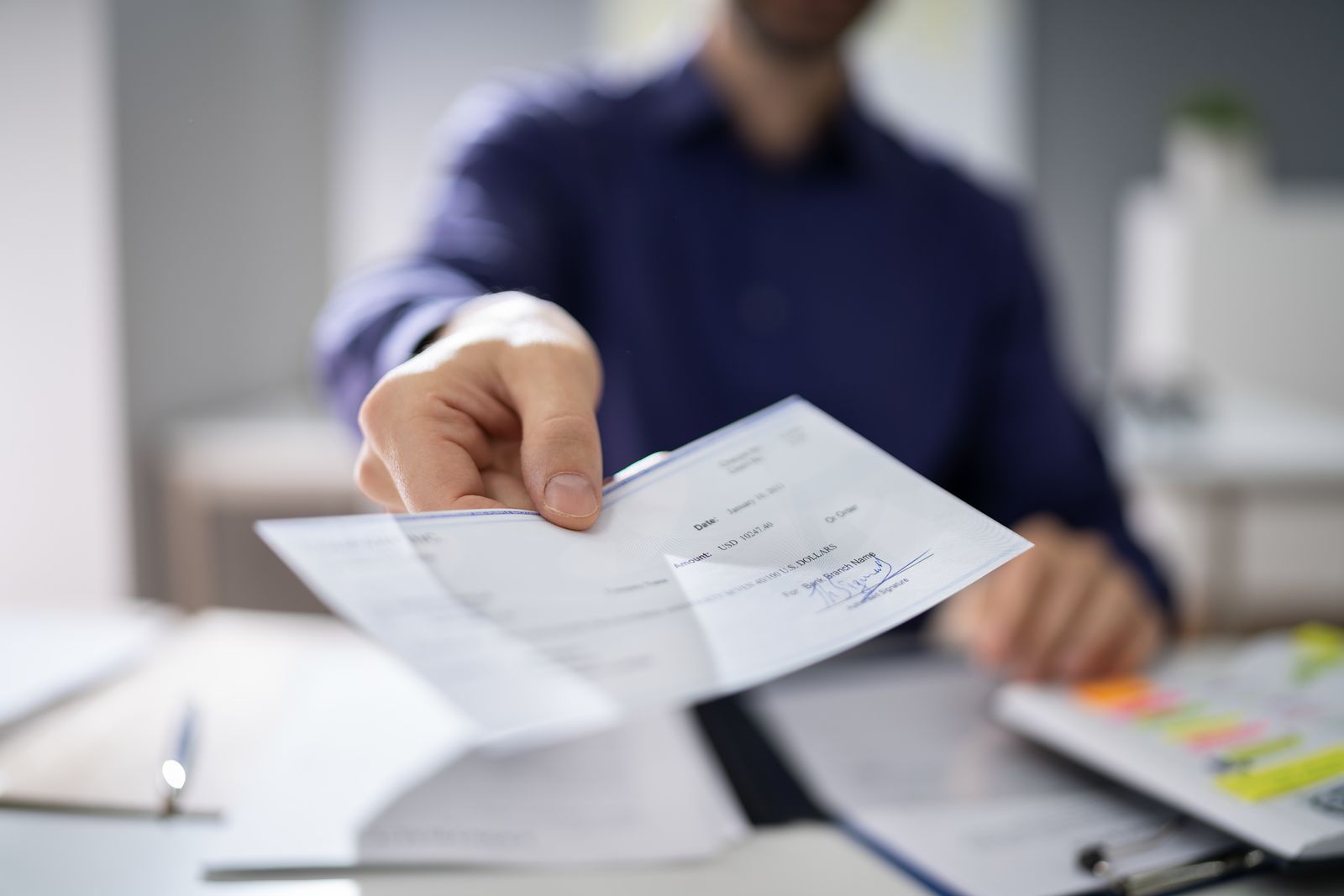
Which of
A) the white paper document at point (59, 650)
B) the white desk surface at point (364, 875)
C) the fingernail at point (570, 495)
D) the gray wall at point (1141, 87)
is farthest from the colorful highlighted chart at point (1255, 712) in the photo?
the gray wall at point (1141, 87)

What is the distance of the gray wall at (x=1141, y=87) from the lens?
2.38 metres

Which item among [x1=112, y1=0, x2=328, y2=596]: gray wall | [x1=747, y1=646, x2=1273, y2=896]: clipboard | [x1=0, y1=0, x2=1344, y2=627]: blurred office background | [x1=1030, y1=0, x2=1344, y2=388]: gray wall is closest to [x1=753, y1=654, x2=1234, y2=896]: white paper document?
[x1=747, y1=646, x2=1273, y2=896]: clipboard

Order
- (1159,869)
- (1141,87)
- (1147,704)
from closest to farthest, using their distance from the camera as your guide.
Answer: (1159,869) → (1147,704) → (1141,87)

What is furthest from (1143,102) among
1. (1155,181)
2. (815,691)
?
(815,691)

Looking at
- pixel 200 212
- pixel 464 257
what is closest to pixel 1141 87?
pixel 200 212

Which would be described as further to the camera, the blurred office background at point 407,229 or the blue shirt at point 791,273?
the blurred office background at point 407,229

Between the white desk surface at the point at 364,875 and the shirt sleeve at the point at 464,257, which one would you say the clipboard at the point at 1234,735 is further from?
the shirt sleeve at the point at 464,257

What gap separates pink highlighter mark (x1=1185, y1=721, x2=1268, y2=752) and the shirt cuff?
37 centimetres

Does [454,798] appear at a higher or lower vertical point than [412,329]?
lower

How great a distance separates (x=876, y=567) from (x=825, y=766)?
260 millimetres

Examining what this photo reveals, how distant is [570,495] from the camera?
27cm

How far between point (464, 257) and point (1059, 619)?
0.42 m
